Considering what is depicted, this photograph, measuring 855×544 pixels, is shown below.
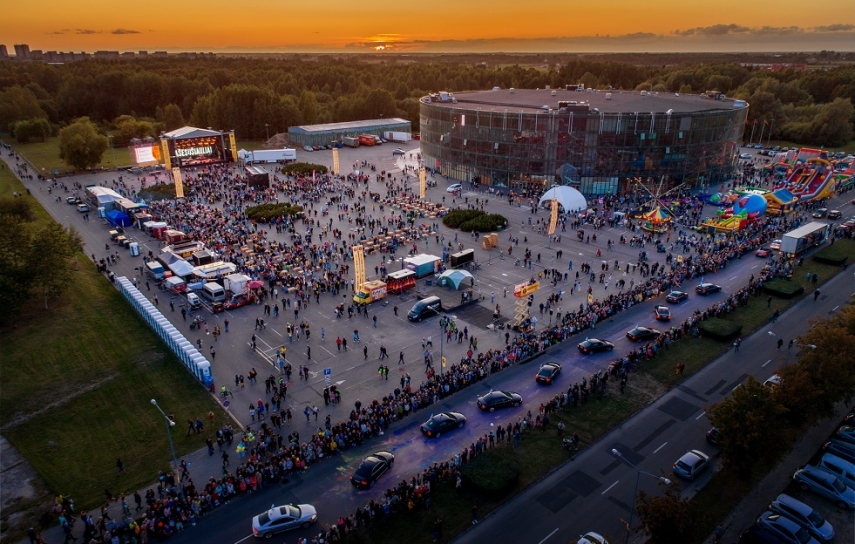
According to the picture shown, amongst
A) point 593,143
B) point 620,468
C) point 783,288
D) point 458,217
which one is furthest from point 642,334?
point 593,143

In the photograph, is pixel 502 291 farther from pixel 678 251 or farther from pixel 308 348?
pixel 678 251

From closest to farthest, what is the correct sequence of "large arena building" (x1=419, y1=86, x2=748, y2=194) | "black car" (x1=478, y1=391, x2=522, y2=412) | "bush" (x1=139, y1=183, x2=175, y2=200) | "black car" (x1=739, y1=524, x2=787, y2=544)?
"black car" (x1=739, y1=524, x2=787, y2=544), "black car" (x1=478, y1=391, x2=522, y2=412), "bush" (x1=139, y1=183, x2=175, y2=200), "large arena building" (x1=419, y1=86, x2=748, y2=194)

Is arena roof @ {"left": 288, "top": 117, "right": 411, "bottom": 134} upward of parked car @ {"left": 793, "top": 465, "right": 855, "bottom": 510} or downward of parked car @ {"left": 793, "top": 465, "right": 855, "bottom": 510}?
upward

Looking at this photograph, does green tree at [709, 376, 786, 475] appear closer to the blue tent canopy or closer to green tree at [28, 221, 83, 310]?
green tree at [28, 221, 83, 310]

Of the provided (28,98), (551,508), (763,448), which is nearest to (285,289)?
(551,508)

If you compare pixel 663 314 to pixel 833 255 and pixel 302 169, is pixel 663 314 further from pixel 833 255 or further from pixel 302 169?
pixel 302 169

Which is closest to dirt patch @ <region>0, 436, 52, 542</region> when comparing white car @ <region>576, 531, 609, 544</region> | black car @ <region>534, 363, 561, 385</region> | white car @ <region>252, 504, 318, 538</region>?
white car @ <region>252, 504, 318, 538</region>

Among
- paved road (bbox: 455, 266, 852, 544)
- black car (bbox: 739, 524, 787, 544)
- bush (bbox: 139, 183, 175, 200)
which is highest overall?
bush (bbox: 139, 183, 175, 200)
